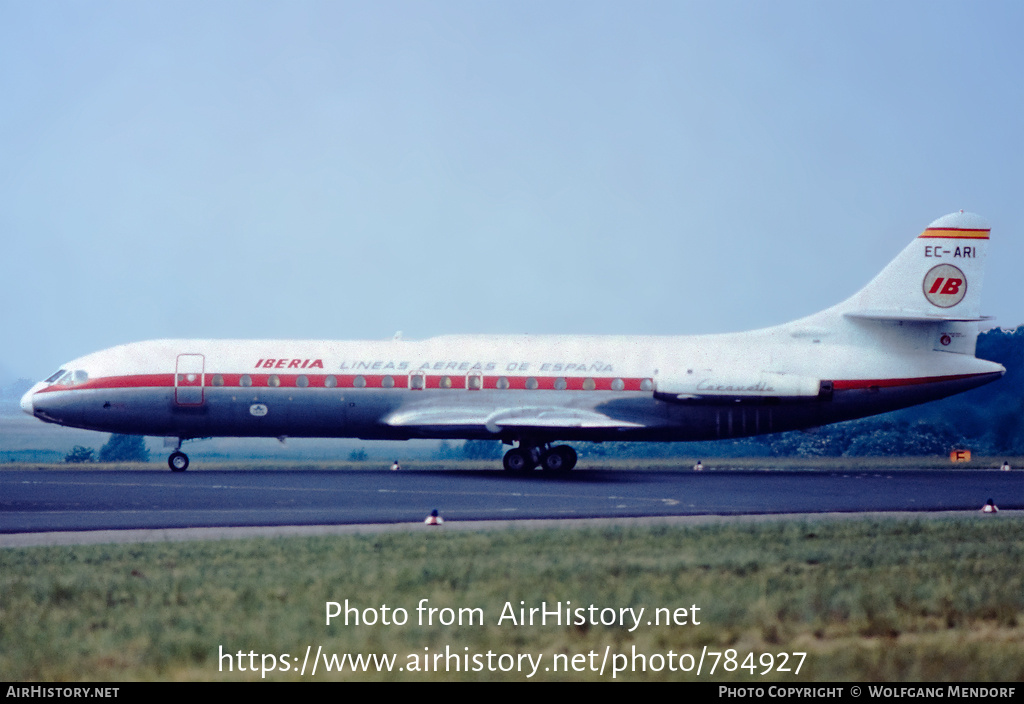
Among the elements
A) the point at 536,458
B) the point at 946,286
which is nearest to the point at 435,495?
the point at 536,458

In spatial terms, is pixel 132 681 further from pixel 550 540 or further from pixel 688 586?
pixel 550 540

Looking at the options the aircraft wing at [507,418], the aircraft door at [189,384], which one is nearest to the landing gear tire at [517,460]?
the aircraft wing at [507,418]

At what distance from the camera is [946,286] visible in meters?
31.3

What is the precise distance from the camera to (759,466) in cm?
3662

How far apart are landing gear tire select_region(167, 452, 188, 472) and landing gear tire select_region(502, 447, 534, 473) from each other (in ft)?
32.8

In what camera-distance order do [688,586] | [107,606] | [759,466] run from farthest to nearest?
1. [759,466]
2. [688,586]
3. [107,606]

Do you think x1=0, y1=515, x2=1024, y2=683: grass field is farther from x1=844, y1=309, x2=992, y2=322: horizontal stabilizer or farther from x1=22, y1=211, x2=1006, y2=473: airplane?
x1=844, y1=309, x2=992, y2=322: horizontal stabilizer

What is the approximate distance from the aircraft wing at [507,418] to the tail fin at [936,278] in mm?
9083

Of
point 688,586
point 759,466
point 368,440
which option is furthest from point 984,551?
point 759,466

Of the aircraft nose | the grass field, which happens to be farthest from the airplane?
the grass field

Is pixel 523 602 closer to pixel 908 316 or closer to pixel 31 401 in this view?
pixel 908 316

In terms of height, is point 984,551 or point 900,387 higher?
point 900,387
